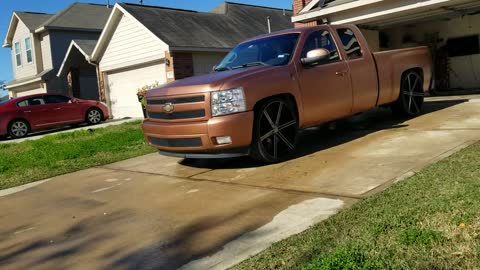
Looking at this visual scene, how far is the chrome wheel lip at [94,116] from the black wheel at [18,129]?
233cm

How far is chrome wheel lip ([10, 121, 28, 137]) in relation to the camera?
672 inches

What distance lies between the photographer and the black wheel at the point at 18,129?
17.0 m

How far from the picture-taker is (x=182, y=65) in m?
18.1

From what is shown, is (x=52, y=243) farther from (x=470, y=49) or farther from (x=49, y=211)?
(x=470, y=49)

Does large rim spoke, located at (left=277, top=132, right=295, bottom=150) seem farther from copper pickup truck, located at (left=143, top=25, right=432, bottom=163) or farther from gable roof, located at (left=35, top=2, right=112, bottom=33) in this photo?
gable roof, located at (left=35, top=2, right=112, bottom=33)

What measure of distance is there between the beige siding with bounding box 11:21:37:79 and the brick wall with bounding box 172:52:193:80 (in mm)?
14239

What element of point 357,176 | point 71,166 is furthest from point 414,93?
point 71,166

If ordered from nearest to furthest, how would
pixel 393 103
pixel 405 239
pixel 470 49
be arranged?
pixel 405 239 → pixel 393 103 → pixel 470 49

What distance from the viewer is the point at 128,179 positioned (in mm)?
6922

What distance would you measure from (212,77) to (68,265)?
3.45 meters

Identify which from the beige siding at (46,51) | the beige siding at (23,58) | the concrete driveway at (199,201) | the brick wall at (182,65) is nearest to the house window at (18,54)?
the beige siding at (23,58)

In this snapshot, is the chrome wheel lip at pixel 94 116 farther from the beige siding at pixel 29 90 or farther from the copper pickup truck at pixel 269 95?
the copper pickup truck at pixel 269 95

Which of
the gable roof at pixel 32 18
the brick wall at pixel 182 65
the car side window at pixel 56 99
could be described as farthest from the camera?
the gable roof at pixel 32 18

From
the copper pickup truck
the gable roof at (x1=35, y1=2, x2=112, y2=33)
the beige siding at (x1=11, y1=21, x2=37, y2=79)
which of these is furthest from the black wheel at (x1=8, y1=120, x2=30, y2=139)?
the beige siding at (x1=11, y1=21, x2=37, y2=79)
